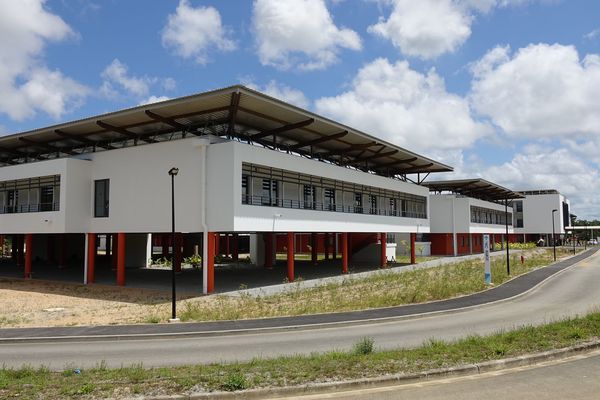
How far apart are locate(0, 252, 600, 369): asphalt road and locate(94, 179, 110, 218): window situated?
18.1m

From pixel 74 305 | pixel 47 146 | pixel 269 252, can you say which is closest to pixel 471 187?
pixel 269 252

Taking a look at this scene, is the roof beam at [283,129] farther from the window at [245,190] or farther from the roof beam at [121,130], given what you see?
the roof beam at [121,130]

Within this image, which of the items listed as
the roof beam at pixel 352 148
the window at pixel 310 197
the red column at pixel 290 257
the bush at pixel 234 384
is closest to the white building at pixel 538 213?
the roof beam at pixel 352 148

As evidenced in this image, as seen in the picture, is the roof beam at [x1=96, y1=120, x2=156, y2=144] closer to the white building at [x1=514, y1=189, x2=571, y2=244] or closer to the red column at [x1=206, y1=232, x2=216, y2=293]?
the red column at [x1=206, y1=232, x2=216, y2=293]

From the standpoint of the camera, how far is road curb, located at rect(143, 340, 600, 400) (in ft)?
28.8

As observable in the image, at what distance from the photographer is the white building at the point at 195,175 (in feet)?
91.2

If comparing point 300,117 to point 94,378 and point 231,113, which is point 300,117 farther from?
point 94,378

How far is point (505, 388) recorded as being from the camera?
907 cm

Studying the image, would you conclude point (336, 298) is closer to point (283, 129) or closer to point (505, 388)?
point (283, 129)

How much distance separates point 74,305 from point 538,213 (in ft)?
319

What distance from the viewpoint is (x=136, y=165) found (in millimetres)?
31141

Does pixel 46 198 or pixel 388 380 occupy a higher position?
pixel 46 198

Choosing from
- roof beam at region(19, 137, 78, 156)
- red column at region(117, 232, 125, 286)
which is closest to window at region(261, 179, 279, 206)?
red column at region(117, 232, 125, 286)

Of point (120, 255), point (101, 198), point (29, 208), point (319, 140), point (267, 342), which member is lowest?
point (267, 342)
